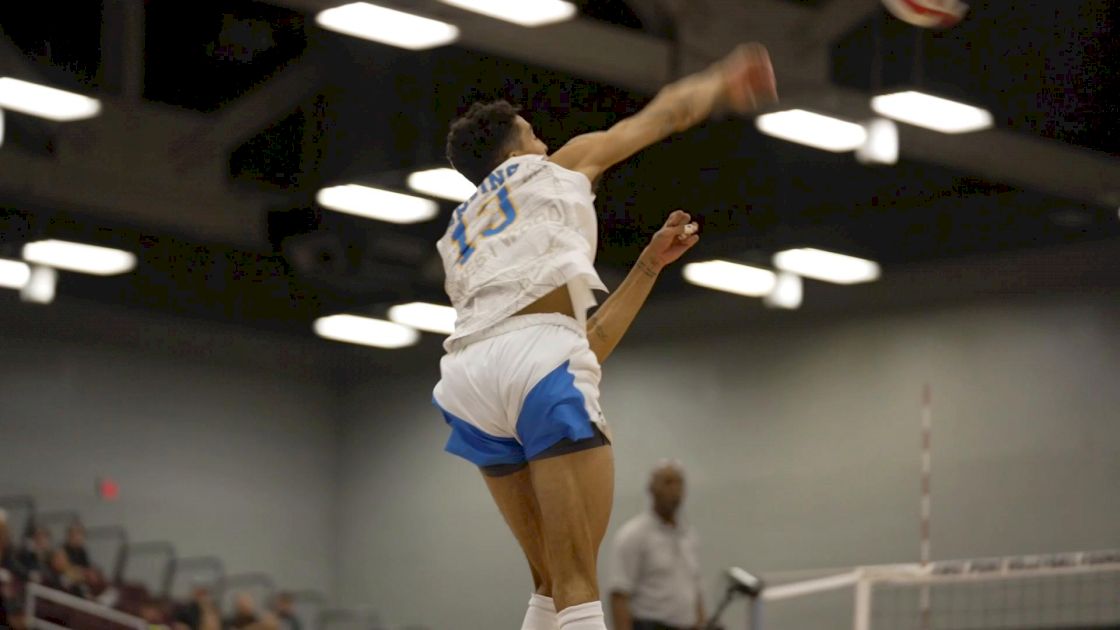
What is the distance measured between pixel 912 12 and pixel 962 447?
1026 cm

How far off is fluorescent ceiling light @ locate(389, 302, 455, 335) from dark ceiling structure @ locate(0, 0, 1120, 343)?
1003mm

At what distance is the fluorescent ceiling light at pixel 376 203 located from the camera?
1655 centimetres

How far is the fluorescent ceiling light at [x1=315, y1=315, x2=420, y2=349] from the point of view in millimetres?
21219

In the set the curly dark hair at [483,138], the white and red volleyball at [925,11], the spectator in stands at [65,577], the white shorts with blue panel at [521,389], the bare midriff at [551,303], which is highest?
the white and red volleyball at [925,11]

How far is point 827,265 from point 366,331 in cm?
641

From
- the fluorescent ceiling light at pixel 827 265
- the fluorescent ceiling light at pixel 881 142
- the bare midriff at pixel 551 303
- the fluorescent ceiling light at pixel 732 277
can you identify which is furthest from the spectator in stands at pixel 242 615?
the bare midriff at pixel 551 303

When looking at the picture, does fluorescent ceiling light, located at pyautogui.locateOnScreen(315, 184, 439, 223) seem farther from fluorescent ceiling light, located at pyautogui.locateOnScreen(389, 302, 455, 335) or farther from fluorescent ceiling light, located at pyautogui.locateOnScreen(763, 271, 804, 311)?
fluorescent ceiling light, located at pyautogui.locateOnScreen(763, 271, 804, 311)

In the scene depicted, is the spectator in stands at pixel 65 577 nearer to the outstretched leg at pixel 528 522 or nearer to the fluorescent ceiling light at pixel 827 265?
the fluorescent ceiling light at pixel 827 265

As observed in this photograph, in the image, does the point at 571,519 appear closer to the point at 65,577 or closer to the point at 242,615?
the point at 65,577

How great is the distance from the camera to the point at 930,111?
13.8 meters

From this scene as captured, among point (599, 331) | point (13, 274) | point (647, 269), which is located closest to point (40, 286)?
point (13, 274)

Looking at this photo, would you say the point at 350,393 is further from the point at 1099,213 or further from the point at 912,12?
the point at 912,12

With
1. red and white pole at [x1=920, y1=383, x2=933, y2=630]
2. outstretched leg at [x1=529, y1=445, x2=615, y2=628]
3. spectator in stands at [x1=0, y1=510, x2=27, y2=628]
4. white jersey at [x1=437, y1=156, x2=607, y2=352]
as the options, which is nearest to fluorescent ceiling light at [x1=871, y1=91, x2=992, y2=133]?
red and white pole at [x1=920, y1=383, x2=933, y2=630]

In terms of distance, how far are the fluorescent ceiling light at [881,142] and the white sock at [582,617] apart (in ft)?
34.1
